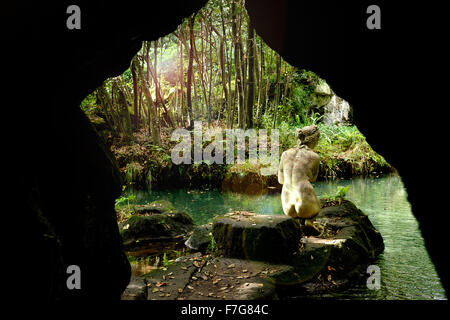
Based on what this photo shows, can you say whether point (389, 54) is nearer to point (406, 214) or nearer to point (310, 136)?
point (310, 136)

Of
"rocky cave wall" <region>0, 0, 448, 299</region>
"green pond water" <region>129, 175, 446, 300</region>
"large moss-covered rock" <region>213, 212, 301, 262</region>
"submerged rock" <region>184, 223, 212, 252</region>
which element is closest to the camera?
"rocky cave wall" <region>0, 0, 448, 299</region>

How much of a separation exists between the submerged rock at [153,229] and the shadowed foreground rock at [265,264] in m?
2.01

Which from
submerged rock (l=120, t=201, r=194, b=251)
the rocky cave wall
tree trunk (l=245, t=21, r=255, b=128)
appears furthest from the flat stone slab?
tree trunk (l=245, t=21, r=255, b=128)

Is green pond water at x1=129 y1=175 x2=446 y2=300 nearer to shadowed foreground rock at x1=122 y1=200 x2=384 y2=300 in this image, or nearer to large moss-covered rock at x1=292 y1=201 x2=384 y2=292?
large moss-covered rock at x1=292 y1=201 x2=384 y2=292

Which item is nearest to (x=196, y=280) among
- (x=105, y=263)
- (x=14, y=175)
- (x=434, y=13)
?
(x=105, y=263)

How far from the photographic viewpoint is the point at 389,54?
2461 mm

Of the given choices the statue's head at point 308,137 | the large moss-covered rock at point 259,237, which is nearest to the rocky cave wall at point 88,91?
the large moss-covered rock at point 259,237

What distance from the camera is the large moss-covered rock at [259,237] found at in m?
5.12

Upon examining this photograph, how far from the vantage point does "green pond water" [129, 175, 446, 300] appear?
4.65 m

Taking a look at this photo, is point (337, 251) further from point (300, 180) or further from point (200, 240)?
point (200, 240)

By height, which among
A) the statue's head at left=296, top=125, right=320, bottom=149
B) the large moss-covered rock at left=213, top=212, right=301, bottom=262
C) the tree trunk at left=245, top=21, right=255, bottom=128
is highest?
the tree trunk at left=245, top=21, right=255, bottom=128

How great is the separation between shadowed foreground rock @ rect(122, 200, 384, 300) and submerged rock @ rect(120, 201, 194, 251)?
6.59 ft

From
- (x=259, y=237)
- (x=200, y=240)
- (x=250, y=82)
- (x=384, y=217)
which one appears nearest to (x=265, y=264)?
(x=259, y=237)

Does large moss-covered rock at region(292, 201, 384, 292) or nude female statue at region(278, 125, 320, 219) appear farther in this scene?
nude female statue at region(278, 125, 320, 219)
